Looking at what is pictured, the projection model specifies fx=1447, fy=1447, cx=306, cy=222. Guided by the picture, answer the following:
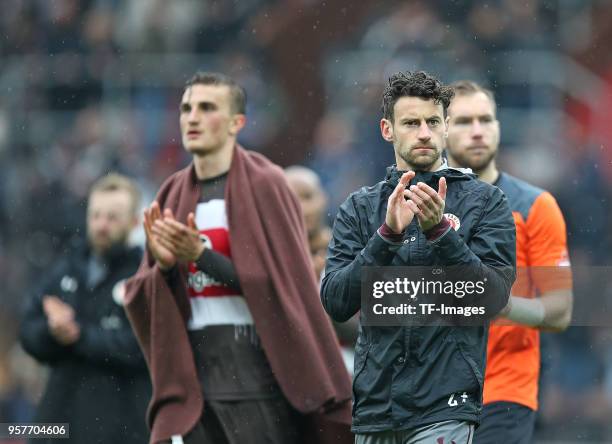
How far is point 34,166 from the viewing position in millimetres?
14469

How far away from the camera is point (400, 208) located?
17.0 feet

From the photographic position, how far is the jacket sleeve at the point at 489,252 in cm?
520

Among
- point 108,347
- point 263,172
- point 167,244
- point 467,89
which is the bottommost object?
point 108,347

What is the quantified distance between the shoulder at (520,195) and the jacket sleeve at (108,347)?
2.39 m

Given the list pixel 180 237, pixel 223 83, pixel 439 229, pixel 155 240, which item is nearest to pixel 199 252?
pixel 180 237

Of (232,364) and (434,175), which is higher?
(434,175)

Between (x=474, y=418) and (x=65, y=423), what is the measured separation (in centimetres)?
356

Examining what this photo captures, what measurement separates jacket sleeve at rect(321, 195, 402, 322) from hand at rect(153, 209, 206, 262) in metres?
1.47

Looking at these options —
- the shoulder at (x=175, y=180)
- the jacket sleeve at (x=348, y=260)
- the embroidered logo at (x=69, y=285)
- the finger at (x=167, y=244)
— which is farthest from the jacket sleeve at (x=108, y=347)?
the jacket sleeve at (x=348, y=260)

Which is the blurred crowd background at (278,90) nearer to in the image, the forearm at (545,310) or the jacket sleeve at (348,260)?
the forearm at (545,310)

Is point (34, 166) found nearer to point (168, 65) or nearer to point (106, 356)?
point (168, 65)

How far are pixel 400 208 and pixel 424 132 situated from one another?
16.6 inches

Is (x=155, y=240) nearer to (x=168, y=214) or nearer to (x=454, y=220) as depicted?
(x=168, y=214)

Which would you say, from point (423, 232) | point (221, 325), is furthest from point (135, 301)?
point (423, 232)
